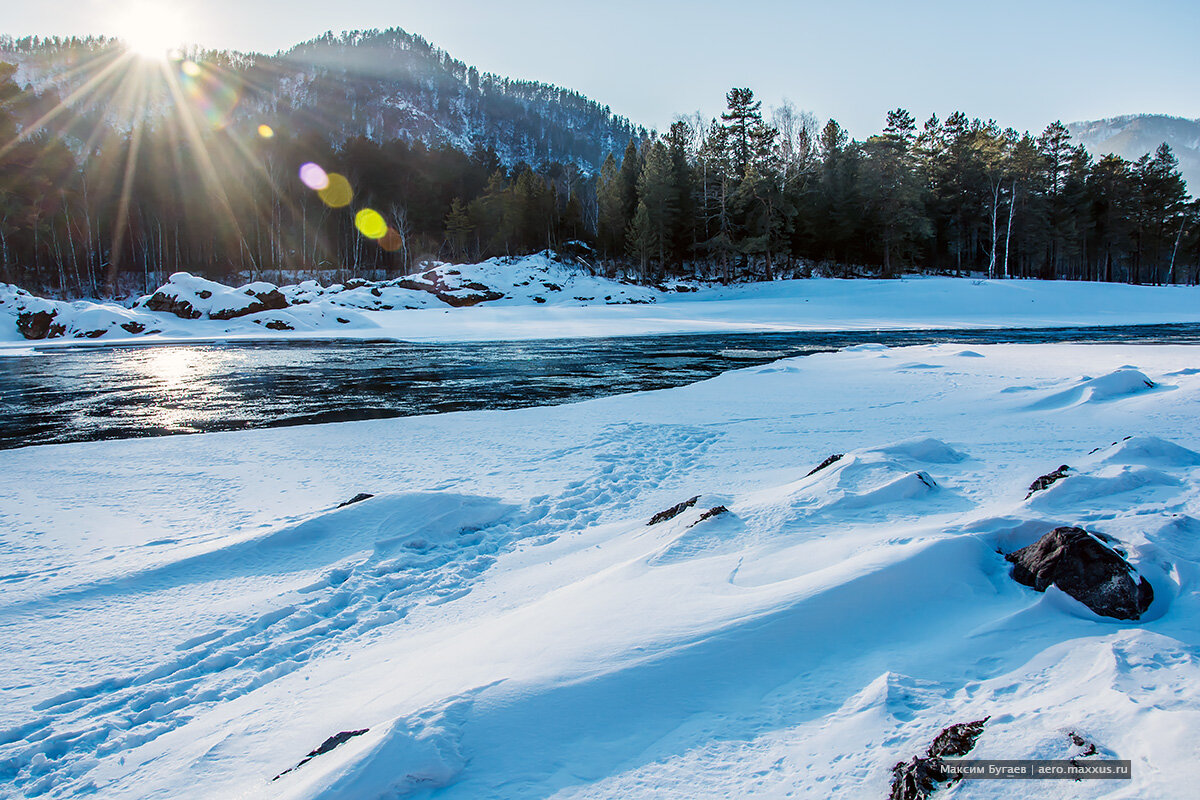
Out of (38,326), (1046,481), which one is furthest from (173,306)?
(1046,481)

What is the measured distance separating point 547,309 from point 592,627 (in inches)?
1206

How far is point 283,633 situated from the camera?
2.79 m

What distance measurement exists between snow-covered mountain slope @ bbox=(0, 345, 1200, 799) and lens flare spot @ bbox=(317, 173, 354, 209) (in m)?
50.0

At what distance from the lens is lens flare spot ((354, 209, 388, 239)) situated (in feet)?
159

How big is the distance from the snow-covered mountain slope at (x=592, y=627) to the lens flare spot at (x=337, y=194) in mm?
50039

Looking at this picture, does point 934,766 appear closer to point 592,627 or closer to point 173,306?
point 592,627

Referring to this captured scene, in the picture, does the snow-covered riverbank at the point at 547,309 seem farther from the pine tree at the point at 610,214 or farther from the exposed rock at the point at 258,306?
the pine tree at the point at 610,214

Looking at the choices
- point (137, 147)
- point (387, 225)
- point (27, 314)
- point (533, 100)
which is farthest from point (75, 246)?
point (533, 100)

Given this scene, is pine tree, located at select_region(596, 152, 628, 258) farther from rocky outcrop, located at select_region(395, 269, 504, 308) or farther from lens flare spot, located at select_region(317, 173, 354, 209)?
lens flare spot, located at select_region(317, 173, 354, 209)

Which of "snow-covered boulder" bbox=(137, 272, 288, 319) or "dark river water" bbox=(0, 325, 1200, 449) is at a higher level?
"snow-covered boulder" bbox=(137, 272, 288, 319)

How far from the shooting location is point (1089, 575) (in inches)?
87.0

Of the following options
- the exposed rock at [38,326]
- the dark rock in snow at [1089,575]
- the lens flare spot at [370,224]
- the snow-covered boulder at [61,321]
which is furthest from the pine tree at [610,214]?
the dark rock in snow at [1089,575]

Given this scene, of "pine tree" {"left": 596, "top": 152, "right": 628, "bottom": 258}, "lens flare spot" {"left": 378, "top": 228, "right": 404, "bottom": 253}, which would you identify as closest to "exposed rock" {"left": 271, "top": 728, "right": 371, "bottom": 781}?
"pine tree" {"left": 596, "top": 152, "right": 628, "bottom": 258}

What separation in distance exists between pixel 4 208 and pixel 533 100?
5298 inches
